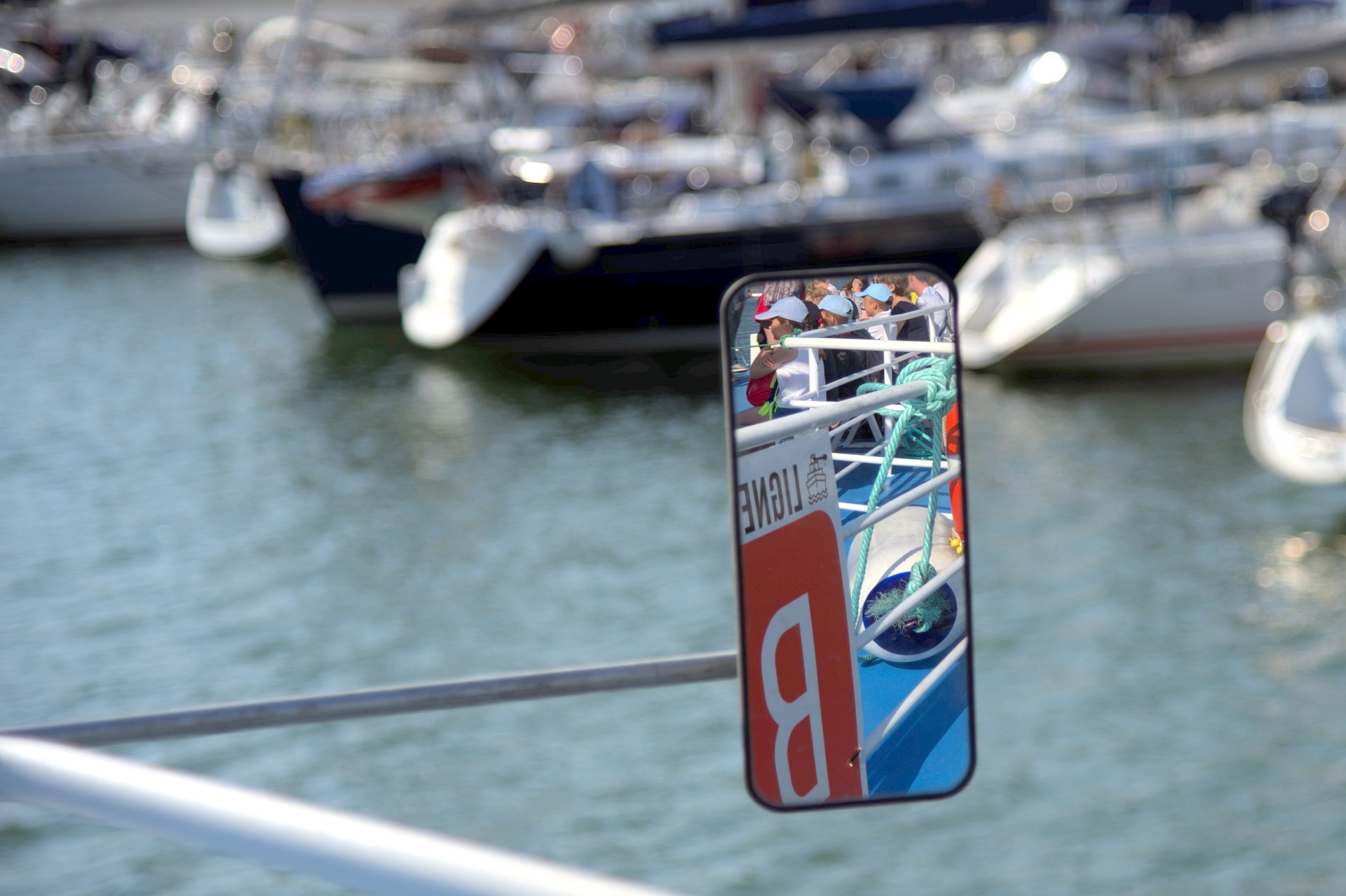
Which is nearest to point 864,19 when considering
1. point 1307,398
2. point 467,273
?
point 467,273

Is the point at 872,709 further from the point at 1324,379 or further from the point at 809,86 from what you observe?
the point at 809,86

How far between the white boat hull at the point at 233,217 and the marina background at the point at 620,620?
859 centimetres

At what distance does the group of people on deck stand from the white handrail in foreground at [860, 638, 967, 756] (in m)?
0.29

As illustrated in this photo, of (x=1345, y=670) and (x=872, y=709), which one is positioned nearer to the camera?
(x=872, y=709)

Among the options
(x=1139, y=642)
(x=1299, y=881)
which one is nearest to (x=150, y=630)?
(x=1139, y=642)

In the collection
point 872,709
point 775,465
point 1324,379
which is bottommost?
point 1324,379

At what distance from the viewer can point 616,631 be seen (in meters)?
7.86

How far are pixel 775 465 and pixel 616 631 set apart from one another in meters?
6.77

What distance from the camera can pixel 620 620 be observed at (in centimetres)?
802

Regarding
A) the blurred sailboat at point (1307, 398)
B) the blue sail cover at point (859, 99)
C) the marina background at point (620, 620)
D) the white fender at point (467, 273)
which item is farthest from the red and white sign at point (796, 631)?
the blue sail cover at point (859, 99)

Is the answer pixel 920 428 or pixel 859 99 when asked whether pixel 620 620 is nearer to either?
pixel 920 428

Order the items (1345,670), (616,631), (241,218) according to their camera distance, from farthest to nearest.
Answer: (241,218) < (616,631) < (1345,670)

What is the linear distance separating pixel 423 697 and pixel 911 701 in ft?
1.55

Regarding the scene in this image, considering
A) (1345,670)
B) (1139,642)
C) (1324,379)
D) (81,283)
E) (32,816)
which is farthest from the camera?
(81,283)
